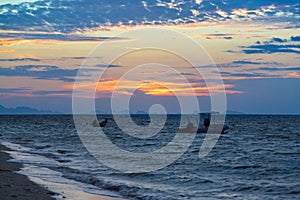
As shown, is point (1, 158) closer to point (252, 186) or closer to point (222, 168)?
point (222, 168)

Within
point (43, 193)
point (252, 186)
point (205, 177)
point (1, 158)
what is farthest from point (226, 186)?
point (1, 158)

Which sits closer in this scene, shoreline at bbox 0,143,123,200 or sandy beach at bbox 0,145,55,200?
sandy beach at bbox 0,145,55,200

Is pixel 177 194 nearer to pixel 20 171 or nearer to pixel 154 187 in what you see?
pixel 154 187

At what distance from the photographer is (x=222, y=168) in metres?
30.9

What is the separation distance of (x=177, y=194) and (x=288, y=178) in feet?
27.3

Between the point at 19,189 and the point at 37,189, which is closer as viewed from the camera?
the point at 19,189

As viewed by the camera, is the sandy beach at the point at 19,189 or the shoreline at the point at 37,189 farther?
the shoreline at the point at 37,189

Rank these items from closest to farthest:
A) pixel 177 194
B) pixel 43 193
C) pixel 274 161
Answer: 1. pixel 43 193
2. pixel 177 194
3. pixel 274 161

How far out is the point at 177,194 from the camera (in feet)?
67.5

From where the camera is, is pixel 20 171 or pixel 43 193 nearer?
pixel 43 193

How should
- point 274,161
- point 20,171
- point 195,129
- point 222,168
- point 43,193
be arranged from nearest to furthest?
point 43,193, point 20,171, point 222,168, point 274,161, point 195,129

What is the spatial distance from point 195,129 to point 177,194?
62169mm

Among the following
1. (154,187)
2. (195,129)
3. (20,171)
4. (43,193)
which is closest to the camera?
(43,193)

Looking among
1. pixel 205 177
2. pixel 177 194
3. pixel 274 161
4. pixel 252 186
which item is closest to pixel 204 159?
pixel 274 161
